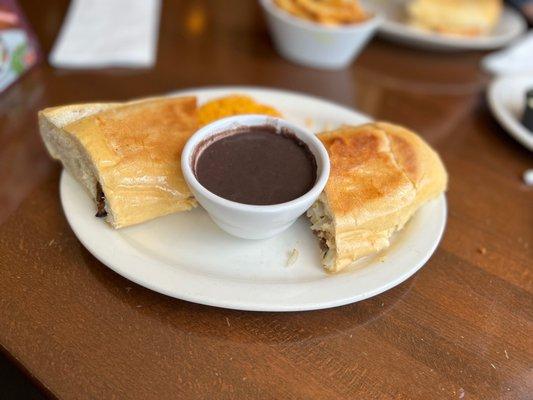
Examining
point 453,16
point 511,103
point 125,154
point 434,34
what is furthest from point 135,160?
point 453,16

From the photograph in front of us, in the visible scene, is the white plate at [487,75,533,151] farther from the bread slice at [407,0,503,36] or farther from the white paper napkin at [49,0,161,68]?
the white paper napkin at [49,0,161,68]

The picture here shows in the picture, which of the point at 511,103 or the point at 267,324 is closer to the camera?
the point at 267,324

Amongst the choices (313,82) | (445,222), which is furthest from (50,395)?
(313,82)

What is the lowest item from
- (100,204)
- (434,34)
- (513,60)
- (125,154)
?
(513,60)

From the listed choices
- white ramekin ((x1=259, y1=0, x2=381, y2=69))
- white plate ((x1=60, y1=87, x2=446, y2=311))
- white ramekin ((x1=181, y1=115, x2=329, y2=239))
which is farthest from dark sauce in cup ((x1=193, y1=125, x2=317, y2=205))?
white ramekin ((x1=259, y1=0, x2=381, y2=69))

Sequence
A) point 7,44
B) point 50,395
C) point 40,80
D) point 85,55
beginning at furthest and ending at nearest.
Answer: point 85,55, point 40,80, point 7,44, point 50,395

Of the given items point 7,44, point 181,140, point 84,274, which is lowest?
point 84,274

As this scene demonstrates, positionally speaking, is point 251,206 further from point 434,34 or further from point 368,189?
point 434,34

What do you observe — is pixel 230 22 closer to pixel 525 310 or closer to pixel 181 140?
pixel 181 140
